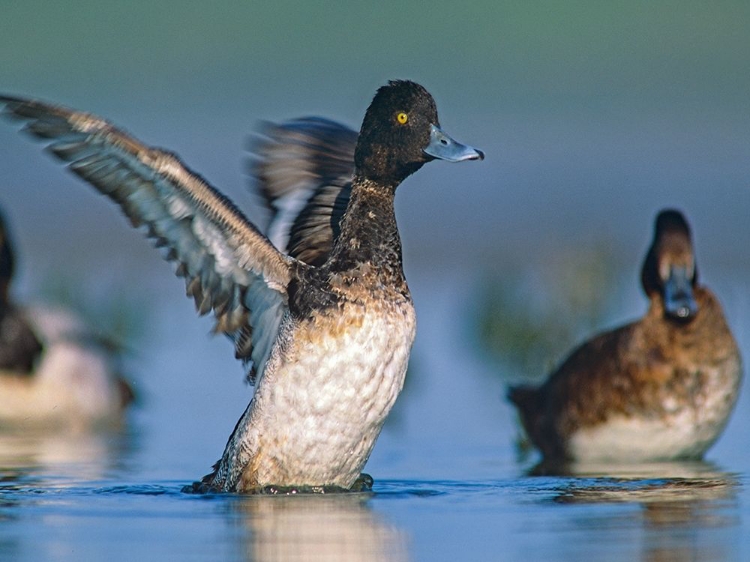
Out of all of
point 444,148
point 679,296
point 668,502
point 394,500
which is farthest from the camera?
point 679,296

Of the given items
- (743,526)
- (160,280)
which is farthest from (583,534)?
(160,280)

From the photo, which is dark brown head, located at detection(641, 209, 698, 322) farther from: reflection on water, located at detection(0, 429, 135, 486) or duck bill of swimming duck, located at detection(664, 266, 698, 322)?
reflection on water, located at detection(0, 429, 135, 486)

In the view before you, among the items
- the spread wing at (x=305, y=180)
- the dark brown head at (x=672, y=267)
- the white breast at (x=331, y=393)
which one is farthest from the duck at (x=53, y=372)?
the dark brown head at (x=672, y=267)

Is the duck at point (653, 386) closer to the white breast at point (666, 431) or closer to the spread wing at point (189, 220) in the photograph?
the white breast at point (666, 431)

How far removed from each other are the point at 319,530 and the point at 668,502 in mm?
1315

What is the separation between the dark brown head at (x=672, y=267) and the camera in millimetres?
7941

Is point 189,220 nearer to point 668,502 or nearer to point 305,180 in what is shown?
point 305,180

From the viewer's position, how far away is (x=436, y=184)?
749 inches

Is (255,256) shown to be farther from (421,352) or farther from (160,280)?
(160,280)

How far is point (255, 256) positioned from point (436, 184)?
13.1 meters

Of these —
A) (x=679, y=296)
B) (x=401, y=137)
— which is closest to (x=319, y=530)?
(x=401, y=137)

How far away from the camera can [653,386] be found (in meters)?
7.76

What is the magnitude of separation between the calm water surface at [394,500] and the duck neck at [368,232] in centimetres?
89

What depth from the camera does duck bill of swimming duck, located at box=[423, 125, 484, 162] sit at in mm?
6207
